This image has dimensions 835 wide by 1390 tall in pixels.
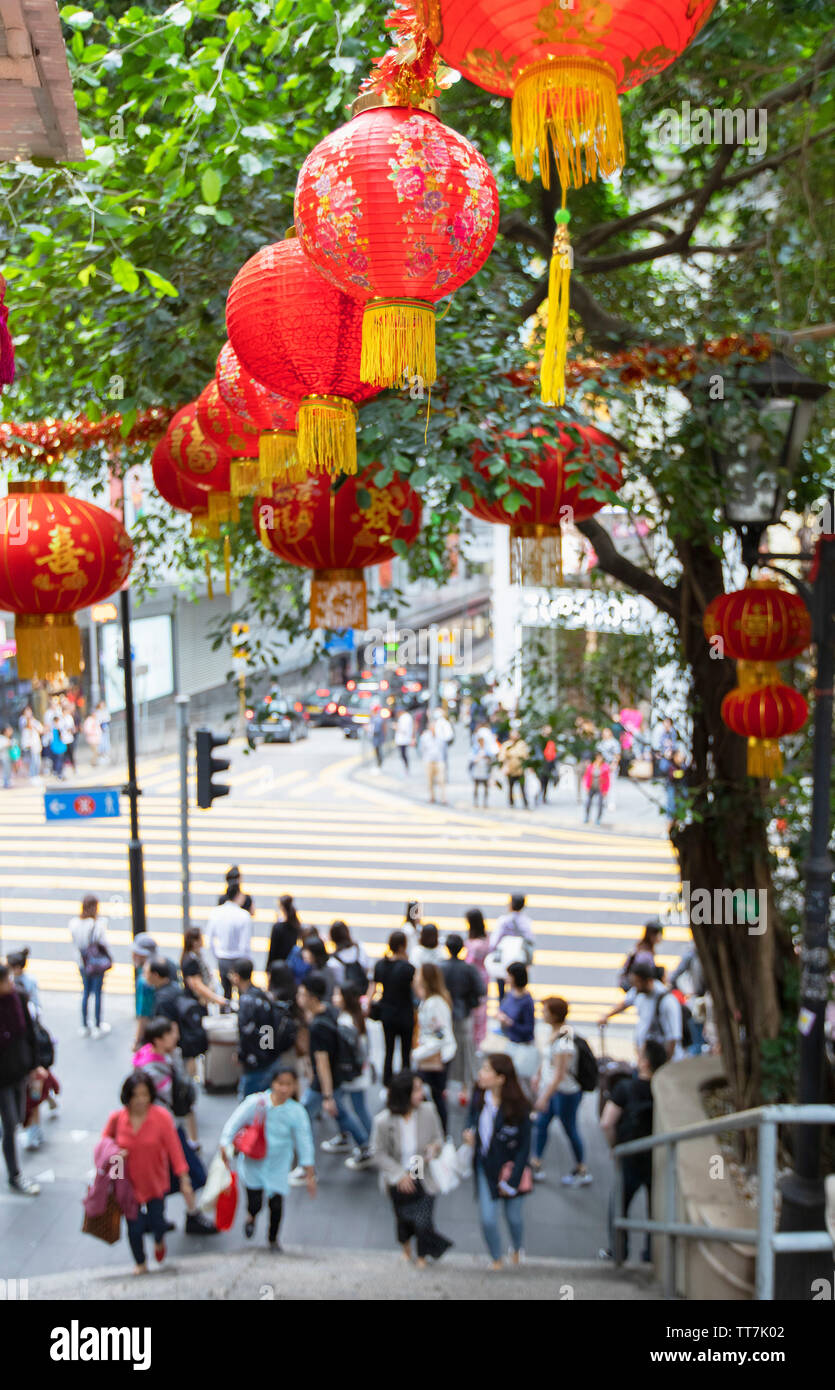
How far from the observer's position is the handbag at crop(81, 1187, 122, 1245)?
5754mm

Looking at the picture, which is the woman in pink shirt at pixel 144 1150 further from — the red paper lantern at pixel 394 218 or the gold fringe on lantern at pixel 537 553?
the red paper lantern at pixel 394 218

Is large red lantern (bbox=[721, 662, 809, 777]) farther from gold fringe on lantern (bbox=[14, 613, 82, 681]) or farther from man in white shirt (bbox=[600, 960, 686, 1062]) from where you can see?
gold fringe on lantern (bbox=[14, 613, 82, 681])

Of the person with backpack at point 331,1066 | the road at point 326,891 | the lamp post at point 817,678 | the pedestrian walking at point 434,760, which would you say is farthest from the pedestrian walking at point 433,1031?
the pedestrian walking at point 434,760

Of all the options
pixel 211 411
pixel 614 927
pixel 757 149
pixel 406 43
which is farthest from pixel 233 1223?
pixel 614 927

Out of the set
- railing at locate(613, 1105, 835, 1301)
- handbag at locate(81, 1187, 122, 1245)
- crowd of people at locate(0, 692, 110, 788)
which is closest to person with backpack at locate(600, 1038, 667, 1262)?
railing at locate(613, 1105, 835, 1301)

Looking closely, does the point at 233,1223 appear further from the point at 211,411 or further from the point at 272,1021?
the point at 211,411

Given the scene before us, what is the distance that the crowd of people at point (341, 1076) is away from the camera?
5844 millimetres

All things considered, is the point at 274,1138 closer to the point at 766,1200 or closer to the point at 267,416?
the point at 766,1200

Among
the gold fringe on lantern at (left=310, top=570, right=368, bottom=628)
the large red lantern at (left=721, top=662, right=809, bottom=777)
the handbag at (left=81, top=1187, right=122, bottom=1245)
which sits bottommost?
the handbag at (left=81, top=1187, right=122, bottom=1245)

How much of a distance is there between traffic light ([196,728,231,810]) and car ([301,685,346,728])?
711 inches

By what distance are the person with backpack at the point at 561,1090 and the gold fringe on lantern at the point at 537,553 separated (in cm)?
351

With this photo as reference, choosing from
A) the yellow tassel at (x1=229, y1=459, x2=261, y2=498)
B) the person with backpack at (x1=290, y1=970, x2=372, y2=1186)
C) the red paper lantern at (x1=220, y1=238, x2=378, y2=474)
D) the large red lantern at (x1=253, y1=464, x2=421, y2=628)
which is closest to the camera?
the red paper lantern at (x1=220, y1=238, x2=378, y2=474)

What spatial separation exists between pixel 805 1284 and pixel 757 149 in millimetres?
5669

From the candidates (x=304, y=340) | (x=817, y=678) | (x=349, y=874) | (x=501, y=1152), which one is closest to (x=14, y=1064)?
(x=501, y=1152)
